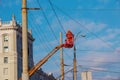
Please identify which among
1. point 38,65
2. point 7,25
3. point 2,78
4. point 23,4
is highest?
point 7,25

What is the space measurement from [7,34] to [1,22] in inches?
233

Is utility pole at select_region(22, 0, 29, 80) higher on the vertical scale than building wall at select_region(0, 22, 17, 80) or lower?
lower

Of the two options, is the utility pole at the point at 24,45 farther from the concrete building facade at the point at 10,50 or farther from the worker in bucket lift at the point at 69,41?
the concrete building facade at the point at 10,50

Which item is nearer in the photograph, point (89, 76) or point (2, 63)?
point (89, 76)

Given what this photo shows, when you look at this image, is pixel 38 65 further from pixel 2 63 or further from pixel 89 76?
pixel 2 63

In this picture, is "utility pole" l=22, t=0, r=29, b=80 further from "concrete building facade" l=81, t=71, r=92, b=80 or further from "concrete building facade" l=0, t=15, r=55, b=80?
"concrete building facade" l=0, t=15, r=55, b=80

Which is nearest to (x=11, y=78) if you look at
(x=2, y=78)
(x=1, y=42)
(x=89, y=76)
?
(x=2, y=78)

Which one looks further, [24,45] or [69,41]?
[69,41]

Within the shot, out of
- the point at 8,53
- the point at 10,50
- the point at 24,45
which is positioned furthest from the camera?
the point at 10,50

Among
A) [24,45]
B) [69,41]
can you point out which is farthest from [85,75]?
[24,45]

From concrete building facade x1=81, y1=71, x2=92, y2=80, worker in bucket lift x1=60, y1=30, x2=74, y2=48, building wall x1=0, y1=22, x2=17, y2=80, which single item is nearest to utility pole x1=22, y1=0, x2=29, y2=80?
worker in bucket lift x1=60, y1=30, x2=74, y2=48

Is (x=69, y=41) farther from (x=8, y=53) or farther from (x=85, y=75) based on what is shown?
(x=8, y=53)

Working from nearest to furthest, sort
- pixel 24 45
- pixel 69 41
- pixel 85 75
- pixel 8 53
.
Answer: pixel 24 45
pixel 69 41
pixel 85 75
pixel 8 53

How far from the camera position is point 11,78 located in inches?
5340
